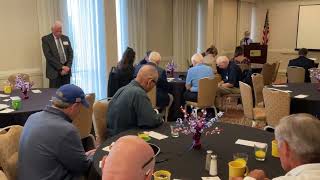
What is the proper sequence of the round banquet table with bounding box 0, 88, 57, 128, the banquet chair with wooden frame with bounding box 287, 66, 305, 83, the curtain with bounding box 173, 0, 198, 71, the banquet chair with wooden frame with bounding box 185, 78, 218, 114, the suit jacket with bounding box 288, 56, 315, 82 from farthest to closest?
Answer: 1. the curtain with bounding box 173, 0, 198, 71
2. the suit jacket with bounding box 288, 56, 315, 82
3. the banquet chair with wooden frame with bounding box 287, 66, 305, 83
4. the banquet chair with wooden frame with bounding box 185, 78, 218, 114
5. the round banquet table with bounding box 0, 88, 57, 128

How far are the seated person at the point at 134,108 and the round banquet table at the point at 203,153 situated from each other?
11 centimetres

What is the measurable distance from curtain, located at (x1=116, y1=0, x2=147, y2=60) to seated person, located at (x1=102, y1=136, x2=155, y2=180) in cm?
686

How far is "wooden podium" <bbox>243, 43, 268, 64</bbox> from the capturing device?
11.3 meters

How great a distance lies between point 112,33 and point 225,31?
5708 millimetres

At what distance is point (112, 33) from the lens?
23.9ft

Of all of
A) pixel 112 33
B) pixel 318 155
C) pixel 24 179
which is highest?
pixel 112 33

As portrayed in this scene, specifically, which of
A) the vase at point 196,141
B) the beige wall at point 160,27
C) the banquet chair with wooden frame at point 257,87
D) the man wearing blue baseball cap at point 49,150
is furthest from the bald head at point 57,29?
the vase at point 196,141

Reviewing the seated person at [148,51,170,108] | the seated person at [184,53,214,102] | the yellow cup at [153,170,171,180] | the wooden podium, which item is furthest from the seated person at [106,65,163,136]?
the wooden podium

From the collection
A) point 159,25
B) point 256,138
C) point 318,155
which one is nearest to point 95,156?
point 256,138

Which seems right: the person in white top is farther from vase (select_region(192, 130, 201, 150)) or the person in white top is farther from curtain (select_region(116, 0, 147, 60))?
curtain (select_region(116, 0, 147, 60))

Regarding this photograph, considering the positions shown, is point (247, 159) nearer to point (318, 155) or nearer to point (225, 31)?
point (318, 155)

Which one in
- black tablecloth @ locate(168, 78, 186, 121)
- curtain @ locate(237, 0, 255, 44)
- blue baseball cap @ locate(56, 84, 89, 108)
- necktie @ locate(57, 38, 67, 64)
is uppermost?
curtain @ locate(237, 0, 255, 44)

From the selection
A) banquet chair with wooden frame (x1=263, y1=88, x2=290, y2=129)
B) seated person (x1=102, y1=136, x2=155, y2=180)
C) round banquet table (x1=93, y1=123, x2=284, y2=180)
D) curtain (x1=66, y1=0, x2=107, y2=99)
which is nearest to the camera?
seated person (x1=102, y1=136, x2=155, y2=180)

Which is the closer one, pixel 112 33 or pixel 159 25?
pixel 112 33
